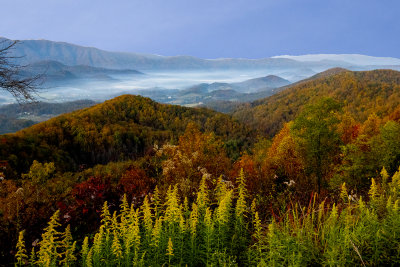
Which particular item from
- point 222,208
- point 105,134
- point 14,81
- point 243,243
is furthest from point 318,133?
point 105,134

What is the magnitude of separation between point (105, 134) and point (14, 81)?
7897cm

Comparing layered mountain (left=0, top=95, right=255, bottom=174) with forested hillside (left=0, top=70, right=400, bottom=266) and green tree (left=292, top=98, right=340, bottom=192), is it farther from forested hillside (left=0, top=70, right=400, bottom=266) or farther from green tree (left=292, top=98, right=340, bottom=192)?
forested hillside (left=0, top=70, right=400, bottom=266)

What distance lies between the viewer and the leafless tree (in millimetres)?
7566

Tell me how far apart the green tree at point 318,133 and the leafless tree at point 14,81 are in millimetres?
13673

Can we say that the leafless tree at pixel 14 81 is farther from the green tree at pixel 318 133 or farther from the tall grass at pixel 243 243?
the green tree at pixel 318 133

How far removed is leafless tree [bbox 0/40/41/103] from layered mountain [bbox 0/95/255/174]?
20.8 meters

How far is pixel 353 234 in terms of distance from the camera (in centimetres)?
276

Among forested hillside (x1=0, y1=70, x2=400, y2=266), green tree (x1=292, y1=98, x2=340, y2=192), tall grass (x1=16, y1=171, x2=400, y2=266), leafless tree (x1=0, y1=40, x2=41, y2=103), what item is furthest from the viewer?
green tree (x1=292, y1=98, x2=340, y2=192)

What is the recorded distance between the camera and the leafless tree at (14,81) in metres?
7.57

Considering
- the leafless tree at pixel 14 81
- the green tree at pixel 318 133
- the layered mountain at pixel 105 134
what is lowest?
the layered mountain at pixel 105 134

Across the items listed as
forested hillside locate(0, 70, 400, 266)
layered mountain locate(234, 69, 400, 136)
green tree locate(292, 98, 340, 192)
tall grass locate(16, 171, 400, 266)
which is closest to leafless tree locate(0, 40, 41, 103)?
forested hillside locate(0, 70, 400, 266)

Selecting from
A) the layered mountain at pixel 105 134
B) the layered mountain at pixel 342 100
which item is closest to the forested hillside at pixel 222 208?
the layered mountain at pixel 105 134

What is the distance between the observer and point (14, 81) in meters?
7.80

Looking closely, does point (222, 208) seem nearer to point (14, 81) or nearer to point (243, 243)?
point (243, 243)
